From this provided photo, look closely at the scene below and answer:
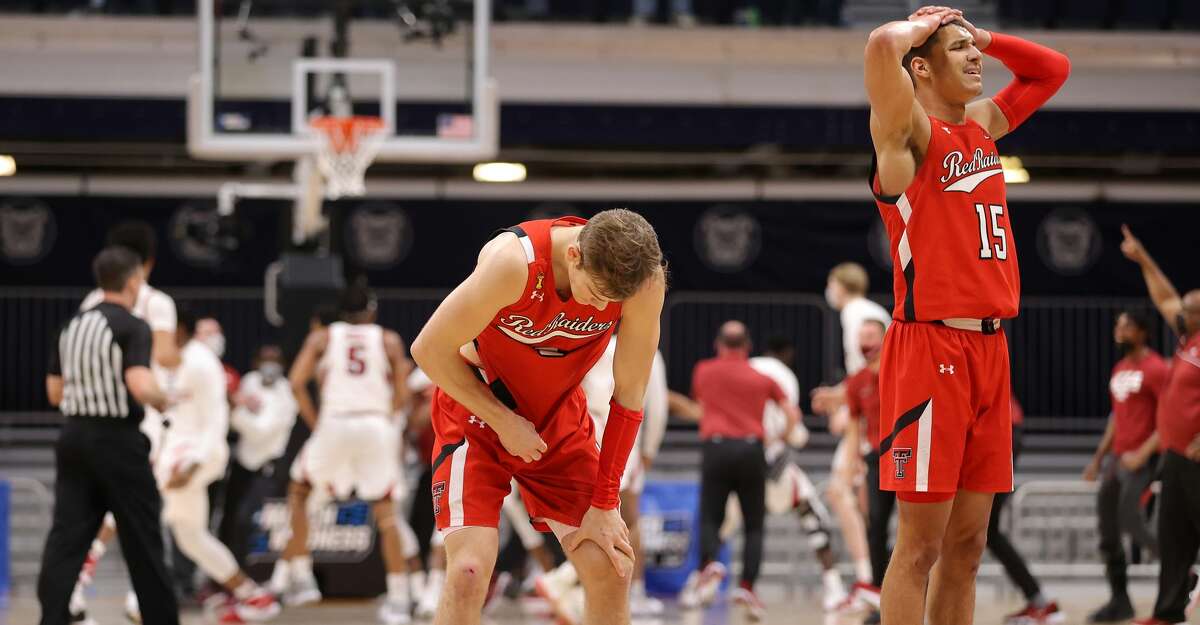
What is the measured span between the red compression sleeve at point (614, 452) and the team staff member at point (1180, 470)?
14.8ft

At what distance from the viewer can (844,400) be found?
977 centimetres

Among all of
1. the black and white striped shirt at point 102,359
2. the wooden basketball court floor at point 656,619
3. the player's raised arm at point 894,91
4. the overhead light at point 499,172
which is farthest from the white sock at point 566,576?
the overhead light at point 499,172

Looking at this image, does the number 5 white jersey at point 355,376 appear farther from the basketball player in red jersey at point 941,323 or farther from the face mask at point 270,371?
the basketball player in red jersey at point 941,323

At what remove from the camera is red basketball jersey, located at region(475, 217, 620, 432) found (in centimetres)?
461

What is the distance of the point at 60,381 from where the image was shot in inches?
289

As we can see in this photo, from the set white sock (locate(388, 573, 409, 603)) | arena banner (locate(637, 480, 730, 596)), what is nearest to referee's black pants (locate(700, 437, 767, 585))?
arena banner (locate(637, 480, 730, 596))

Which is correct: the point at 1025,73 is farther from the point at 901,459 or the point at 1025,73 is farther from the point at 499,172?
the point at 499,172

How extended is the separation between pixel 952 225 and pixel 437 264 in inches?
538

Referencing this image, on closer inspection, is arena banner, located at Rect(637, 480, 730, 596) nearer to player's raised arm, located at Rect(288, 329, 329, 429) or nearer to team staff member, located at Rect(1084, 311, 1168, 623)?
player's raised arm, located at Rect(288, 329, 329, 429)

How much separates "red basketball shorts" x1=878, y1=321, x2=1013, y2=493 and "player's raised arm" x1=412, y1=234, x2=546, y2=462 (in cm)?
127

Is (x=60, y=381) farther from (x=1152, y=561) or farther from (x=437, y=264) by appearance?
(x=437, y=264)

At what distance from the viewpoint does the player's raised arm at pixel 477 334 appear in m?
4.50

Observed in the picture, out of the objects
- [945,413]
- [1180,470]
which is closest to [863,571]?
[1180,470]

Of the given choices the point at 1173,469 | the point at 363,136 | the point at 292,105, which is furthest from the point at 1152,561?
the point at 292,105
